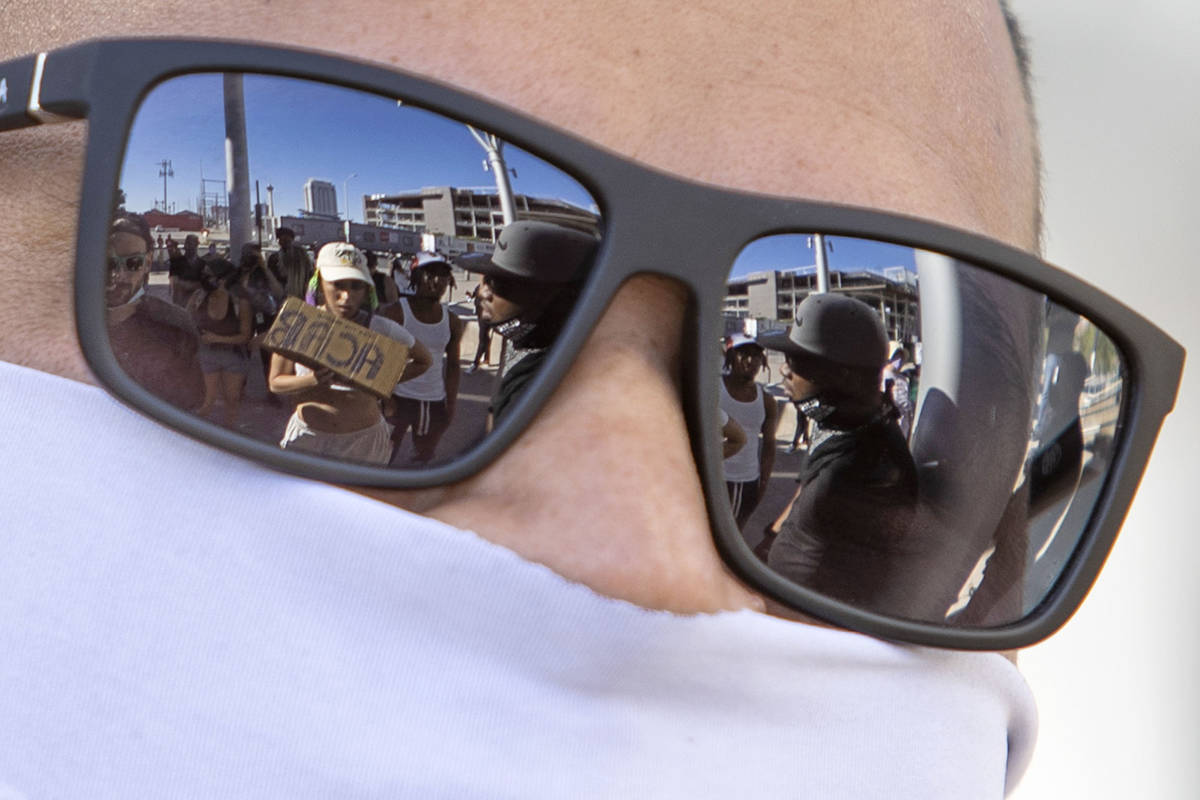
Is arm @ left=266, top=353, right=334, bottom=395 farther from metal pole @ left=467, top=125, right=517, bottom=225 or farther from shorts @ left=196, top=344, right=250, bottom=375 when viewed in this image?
metal pole @ left=467, top=125, right=517, bottom=225

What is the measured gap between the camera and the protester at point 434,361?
784mm

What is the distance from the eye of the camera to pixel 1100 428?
104cm

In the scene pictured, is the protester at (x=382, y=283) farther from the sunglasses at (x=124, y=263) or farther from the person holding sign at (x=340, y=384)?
the sunglasses at (x=124, y=263)

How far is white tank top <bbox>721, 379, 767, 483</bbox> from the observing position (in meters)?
0.85

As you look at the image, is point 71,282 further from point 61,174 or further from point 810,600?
point 810,600

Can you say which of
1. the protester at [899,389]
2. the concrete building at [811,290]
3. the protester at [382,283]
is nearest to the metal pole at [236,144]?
the protester at [382,283]

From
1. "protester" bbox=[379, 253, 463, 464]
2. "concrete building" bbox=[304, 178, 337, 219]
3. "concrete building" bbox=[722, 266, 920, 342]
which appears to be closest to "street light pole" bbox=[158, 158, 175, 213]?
"concrete building" bbox=[304, 178, 337, 219]

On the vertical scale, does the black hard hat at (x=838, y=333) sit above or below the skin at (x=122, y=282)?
above

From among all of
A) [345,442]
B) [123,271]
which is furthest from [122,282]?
[345,442]

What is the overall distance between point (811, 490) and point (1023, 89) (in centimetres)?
80

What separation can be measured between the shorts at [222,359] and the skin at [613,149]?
0.39ft

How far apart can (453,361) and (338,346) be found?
0.09 m

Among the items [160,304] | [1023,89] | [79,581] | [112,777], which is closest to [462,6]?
[160,304]

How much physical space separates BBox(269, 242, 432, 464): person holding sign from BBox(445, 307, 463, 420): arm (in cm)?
2
